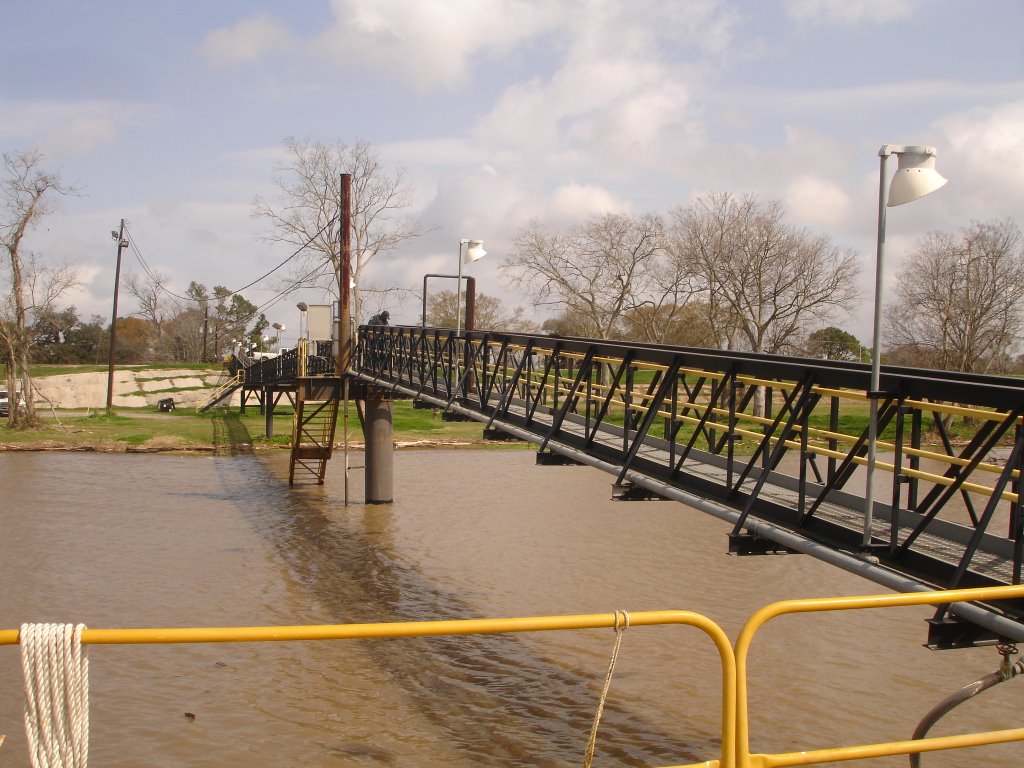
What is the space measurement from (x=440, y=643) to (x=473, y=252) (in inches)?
268

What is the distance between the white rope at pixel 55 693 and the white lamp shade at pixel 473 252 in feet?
43.3

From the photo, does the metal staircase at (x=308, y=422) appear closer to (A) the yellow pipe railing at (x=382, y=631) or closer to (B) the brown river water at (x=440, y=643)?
(B) the brown river water at (x=440, y=643)

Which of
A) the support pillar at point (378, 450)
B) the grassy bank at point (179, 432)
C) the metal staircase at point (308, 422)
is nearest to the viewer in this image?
the support pillar at point (378, 450)

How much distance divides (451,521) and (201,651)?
1026cm

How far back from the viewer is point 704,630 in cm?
394

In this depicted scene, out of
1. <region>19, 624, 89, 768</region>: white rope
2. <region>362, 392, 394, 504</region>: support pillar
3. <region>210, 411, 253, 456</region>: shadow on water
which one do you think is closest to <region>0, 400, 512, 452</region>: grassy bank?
<region>210, 411, 253, 456</region>: shadow on water

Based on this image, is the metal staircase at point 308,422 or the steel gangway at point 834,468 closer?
the steel gangway at point 834,468

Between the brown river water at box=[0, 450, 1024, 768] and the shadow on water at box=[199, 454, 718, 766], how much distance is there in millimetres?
33

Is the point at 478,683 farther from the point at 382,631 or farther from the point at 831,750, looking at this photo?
the point at 382,631

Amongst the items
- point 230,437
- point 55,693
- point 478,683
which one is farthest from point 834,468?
point 230,437

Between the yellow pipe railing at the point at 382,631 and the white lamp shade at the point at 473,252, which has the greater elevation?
the white lamp shade at the point at 473,252

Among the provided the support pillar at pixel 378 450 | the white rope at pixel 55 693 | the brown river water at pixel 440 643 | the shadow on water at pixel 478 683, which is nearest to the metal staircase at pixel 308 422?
the support pillar at pixel 378 450

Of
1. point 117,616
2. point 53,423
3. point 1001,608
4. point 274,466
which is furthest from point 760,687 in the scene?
point 53,423

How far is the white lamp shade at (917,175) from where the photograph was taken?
6.63 meters
